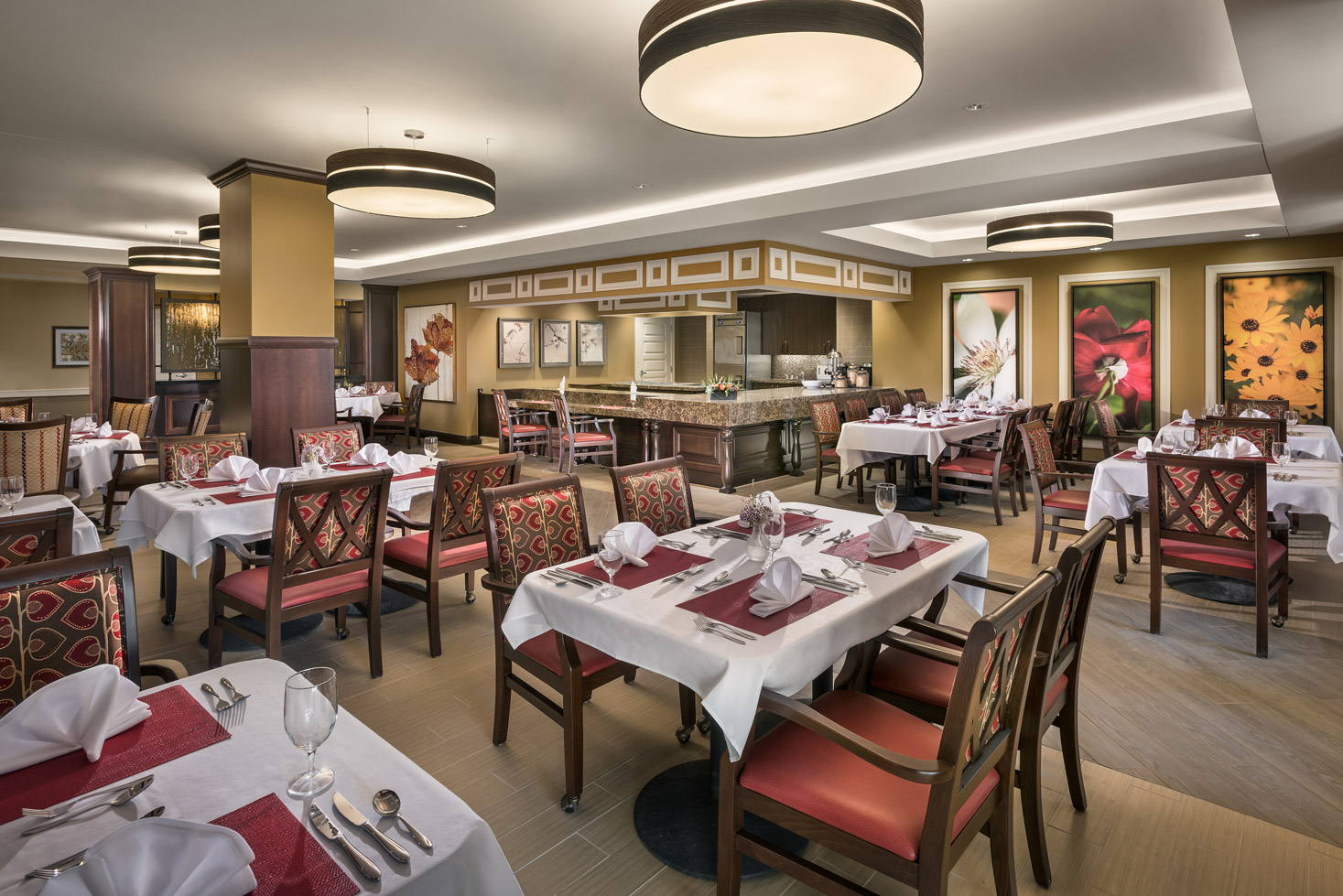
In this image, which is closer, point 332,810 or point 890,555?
point 332,810

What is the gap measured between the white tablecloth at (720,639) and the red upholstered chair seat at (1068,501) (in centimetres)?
245

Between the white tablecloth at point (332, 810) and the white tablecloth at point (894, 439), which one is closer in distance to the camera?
the white tablecloth at point (332, 810)

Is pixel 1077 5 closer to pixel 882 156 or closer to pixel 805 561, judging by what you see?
pixel 882 156

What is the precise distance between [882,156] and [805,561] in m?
3.73

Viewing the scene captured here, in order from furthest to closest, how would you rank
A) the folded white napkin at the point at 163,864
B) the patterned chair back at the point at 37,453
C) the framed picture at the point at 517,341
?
the framed picture at the point at 517,341 < the patterned chair back at the point at 37,453 < the folded white napkin at the point at 163,864

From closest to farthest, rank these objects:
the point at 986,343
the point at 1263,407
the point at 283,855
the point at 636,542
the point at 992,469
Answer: the point at 283,855, the point at 636,542, the point at 992,469, the point at 1263,407, the point at 986,343

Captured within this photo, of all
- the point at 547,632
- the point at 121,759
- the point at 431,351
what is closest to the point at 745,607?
the point at 547,632

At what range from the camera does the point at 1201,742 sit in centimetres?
260

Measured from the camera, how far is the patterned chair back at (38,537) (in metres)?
2.08

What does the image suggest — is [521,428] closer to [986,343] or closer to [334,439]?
[334,439]

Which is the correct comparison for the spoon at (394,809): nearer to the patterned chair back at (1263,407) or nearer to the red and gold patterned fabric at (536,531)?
the red and gold patterned fabric at (536,531)

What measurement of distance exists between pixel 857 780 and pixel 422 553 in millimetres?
2447

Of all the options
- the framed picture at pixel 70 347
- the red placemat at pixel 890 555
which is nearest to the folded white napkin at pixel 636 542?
the red placemat at pixel 890 555

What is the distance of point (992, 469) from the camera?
5992mm
